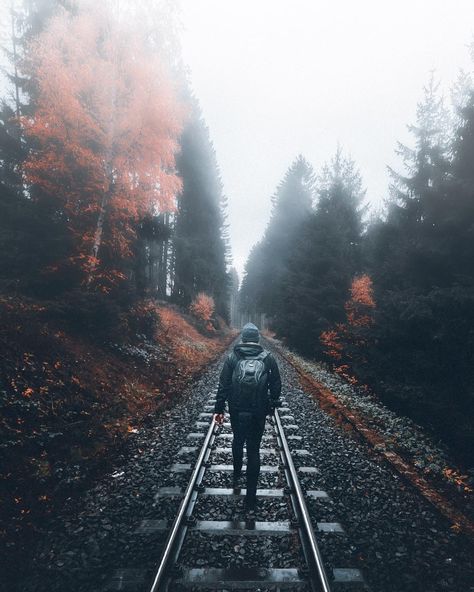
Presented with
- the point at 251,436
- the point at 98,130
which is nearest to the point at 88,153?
the point at 98,130

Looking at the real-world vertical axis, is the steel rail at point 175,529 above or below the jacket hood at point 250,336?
below

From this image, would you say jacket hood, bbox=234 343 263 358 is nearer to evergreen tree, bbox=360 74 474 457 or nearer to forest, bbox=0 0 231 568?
forest, bbox=0 0 231 568

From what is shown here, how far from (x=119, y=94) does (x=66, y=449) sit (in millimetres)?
12375

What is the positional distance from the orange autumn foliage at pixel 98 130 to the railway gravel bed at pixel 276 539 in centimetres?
787

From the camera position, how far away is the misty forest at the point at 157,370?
385 cm

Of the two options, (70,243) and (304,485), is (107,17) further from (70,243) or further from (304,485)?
(304,485)

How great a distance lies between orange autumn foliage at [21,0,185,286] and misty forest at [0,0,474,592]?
0.24 feet

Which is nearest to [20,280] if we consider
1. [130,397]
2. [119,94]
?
[130,397]

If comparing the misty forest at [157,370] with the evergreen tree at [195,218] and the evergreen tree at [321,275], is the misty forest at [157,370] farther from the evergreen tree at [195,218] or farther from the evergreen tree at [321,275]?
the evergreen tree at [195,218]

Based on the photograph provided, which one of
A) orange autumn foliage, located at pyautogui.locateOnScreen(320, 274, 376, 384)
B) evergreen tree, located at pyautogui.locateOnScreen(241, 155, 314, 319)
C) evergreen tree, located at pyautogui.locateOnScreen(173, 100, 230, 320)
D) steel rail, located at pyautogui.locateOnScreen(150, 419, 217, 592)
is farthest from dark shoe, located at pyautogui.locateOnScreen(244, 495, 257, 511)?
evergreen tree, located at pyautogui.locateOnScreen(241, 155, 314, 319)

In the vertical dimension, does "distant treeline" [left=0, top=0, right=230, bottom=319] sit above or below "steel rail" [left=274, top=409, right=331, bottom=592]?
above

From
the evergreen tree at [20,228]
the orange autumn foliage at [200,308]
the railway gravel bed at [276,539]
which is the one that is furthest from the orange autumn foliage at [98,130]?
the orange autumn foliage at [200,308]

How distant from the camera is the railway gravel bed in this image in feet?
11.4

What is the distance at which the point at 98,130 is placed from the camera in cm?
1192
